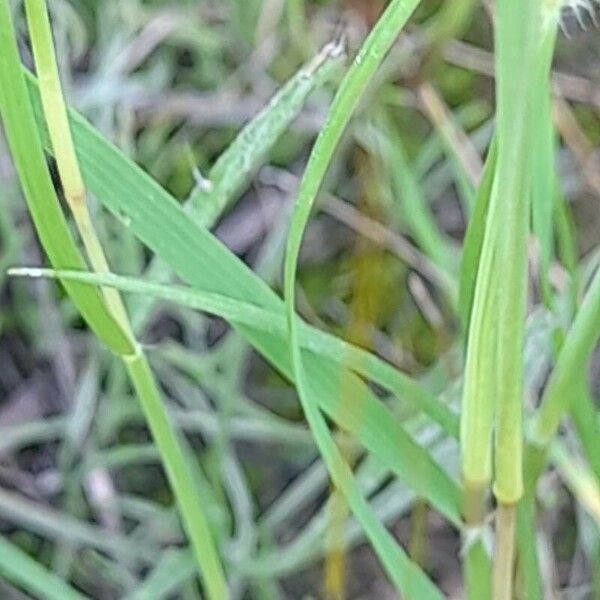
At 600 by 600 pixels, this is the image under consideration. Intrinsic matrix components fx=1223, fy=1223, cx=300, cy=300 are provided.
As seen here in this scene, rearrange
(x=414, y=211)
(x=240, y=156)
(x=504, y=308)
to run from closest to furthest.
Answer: (x=504, y=308) → (x=240, y=156) → (x=414, y=211)

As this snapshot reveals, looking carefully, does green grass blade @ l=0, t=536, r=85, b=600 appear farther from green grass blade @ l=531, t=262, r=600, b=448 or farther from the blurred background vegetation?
green grass blade @ l=531, t=262, r=600, b=448

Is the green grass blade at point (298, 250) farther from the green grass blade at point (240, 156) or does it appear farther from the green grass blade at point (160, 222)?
the green grass blade at point (240, 156)

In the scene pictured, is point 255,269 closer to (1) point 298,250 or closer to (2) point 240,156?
(2) point 240,156

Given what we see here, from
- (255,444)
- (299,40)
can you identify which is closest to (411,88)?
(299,40)

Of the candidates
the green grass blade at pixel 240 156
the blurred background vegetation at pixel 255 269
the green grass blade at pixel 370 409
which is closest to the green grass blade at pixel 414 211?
the blurred background vegetation at pixel 255 269

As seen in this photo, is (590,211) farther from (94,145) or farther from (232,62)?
(94,145)

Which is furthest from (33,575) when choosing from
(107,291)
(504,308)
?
(504,308)
